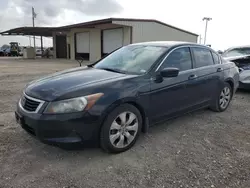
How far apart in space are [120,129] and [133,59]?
1.32m

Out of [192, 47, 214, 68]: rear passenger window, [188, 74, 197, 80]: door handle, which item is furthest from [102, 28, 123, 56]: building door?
[188, 74, 197, 80]: door handle

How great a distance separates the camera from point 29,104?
2.83 meters

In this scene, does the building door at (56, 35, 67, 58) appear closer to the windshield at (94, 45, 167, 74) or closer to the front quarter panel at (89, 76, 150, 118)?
the windshield at (94, 45, 167, 74)

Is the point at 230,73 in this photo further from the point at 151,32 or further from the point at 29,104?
the point at 151,32

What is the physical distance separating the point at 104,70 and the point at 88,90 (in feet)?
3.09

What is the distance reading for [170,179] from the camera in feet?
8.30

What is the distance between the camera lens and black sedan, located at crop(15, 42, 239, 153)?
264 centimetres

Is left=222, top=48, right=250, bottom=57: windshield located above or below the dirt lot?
above

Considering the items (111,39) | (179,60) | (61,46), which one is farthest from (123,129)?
(61,46)

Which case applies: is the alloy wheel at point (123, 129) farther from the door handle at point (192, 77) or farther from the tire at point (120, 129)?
the door handle at point (192, 77)

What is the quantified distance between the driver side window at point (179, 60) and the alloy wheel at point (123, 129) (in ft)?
3.14

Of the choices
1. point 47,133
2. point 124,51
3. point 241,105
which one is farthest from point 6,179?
point 241,105

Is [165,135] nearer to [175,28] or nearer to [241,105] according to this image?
[241,105]

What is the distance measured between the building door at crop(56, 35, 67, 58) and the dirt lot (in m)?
28.0
